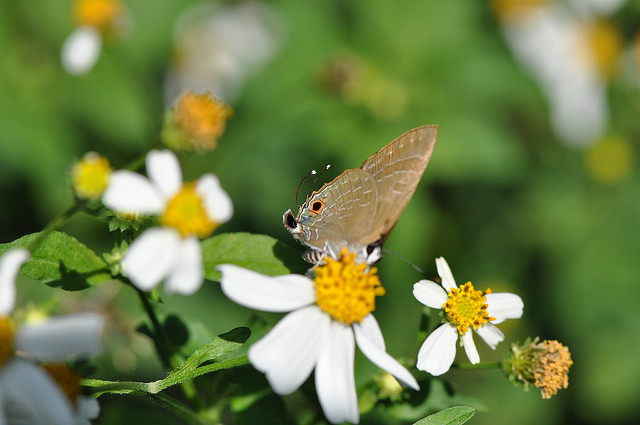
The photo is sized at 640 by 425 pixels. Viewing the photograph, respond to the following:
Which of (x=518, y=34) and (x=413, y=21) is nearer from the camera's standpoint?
(x=413, y=21)

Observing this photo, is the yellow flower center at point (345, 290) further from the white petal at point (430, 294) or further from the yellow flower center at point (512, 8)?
the yellow flower center at point (512, 8)

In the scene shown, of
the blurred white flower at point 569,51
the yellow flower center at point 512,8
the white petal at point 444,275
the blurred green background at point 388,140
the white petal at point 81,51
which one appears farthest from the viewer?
the yellow flower center at point 512,8

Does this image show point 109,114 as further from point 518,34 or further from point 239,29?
point 518,34

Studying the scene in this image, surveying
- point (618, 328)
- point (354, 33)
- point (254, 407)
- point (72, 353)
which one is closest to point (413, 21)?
point (354, 33)

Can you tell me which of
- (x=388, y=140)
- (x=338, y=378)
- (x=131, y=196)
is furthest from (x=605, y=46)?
(x=131, y=196)

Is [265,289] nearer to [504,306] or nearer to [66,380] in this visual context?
[66,380]

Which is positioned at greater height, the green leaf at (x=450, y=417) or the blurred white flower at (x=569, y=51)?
the blurred white flower at (x=569, y=51)

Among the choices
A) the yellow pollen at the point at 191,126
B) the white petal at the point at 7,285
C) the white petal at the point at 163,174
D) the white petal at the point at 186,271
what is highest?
the yellow pollen at the point at 191,126

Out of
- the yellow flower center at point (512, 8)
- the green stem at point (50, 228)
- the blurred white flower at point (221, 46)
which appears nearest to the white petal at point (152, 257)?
the green stem at point (50, 228)

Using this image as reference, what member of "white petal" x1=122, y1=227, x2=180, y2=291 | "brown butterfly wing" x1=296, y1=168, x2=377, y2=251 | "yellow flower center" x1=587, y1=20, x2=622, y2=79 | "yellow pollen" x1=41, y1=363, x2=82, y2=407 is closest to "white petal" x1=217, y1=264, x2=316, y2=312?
"white petal" x1=122, y1=227, x2=180, y2=291
